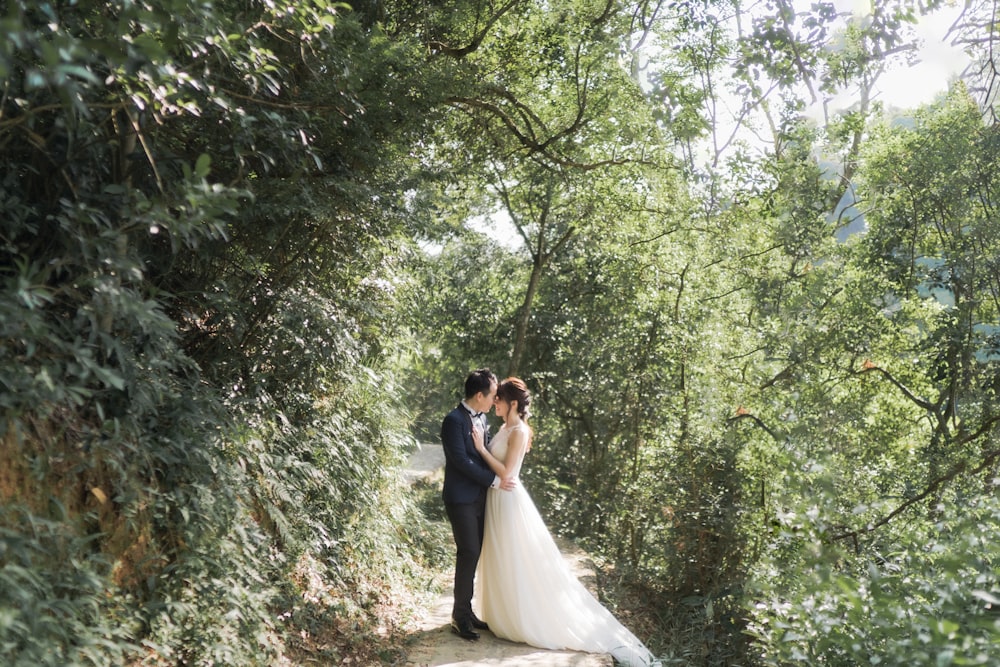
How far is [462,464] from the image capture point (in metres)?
6.45

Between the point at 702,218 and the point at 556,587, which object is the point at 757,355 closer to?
the point at 702,218

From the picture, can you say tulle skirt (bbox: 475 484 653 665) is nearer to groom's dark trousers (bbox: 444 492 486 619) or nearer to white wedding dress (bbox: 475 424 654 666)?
white wedding dress (bbox: 475 424 654 666)

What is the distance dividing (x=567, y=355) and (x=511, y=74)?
6.64 meters

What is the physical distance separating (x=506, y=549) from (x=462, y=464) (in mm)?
769

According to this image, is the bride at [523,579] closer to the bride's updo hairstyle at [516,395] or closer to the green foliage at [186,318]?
the bride's updo hairstyle at [516,395]

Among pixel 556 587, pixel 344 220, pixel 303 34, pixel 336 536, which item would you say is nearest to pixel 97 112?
pixel 303 34

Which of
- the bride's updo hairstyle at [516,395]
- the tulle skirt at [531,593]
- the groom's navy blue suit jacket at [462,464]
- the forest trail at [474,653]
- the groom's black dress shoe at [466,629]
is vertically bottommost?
the forest trail at [474,653]

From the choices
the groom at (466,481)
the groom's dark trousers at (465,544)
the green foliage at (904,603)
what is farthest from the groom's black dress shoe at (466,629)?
the green foliage at (904,603)

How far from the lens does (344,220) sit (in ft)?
21.2

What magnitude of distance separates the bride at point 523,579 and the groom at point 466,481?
0.13 m

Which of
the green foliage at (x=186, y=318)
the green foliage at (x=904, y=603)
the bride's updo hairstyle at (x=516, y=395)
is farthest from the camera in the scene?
the bride's updo hairstyle at (x=516, y=395)

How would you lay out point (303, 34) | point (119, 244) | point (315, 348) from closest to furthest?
point (119, 244)
point (303, 34)
point (315, 348)

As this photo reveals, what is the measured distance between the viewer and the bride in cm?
645

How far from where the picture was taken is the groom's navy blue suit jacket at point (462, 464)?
21.2ft
